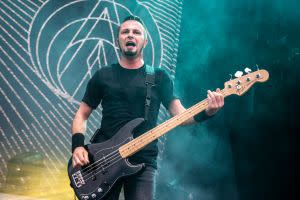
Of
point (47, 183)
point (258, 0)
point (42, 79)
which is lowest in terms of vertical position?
point (47, 183)

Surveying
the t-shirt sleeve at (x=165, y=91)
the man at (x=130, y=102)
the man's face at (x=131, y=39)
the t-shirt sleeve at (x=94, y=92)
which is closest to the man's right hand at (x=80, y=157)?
the man at (x=130, y=102)

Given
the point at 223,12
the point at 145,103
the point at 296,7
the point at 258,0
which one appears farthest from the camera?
the point at 223,12

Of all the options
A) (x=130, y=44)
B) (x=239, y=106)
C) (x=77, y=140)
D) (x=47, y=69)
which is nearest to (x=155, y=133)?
(x=77, y=140)

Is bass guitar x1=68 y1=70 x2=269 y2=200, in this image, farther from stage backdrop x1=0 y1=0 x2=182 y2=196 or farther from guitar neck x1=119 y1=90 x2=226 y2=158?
stage backdrop x1=0 y1=0 x2=182 y2=196

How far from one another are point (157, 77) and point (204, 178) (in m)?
2.14

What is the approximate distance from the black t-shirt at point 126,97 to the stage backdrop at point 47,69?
219 cm

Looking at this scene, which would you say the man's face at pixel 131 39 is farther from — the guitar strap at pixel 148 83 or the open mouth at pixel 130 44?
the guitar strap at pixel 148 83

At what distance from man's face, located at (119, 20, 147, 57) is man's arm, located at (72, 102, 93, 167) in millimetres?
632

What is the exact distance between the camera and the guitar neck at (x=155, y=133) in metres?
2.52

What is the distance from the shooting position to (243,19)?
4352 mm

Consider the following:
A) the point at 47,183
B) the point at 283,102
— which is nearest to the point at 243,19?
the point at 283,102

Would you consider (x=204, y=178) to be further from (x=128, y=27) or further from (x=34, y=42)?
(x=34, y=42)

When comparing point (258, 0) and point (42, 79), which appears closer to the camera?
point (258, 0)

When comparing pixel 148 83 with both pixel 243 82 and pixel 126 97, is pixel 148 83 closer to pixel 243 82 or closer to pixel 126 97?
pixel 126 97
